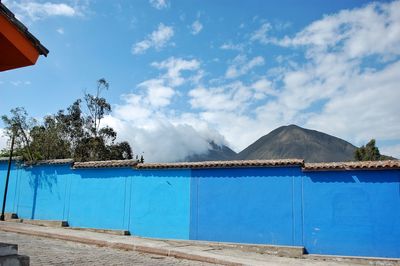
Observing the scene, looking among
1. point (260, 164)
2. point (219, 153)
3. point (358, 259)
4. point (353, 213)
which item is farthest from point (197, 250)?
point (219, 153)

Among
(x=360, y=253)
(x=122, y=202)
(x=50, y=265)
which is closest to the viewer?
(x=50, y=265)

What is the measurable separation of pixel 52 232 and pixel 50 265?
6.40 metres

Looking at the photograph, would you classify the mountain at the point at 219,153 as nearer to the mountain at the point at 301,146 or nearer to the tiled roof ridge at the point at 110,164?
the mountain at the point at 301,146

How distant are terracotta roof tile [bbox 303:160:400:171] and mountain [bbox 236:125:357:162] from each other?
93343mm

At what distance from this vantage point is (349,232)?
11.4 meters

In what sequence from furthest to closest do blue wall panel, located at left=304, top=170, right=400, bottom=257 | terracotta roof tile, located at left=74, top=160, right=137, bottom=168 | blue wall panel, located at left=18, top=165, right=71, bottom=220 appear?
blue wall panel, located at left=18, top=165, right=71, bottom=220 < terracotta roof tile, located at left=74, top=160, right=137, bottom=168 < blue wall panel, located at left=304, top=170, right=400, bottom=257

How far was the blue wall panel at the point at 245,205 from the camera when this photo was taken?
1245 cm

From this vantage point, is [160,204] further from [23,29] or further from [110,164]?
[23,29]

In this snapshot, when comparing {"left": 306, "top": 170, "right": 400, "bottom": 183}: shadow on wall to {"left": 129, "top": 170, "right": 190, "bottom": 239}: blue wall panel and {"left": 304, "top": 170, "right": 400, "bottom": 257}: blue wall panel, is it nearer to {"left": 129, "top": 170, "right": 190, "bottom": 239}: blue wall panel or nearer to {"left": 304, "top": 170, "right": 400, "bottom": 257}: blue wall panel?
{"left": 304, "top": 170, "right": 400, "bottom": 257}: blue wall panel

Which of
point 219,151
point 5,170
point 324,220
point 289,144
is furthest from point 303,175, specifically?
point 219,151

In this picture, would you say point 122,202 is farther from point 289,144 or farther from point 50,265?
point 289,144

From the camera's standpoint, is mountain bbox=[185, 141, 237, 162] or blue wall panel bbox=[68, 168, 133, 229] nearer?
blue wall panel bbox=[68, 168, 133, 229]

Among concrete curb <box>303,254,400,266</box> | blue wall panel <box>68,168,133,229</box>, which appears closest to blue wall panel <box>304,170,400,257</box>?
concrete curb <box>303,254,400,266</box>

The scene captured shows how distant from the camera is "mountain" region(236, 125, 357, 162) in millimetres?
108425
